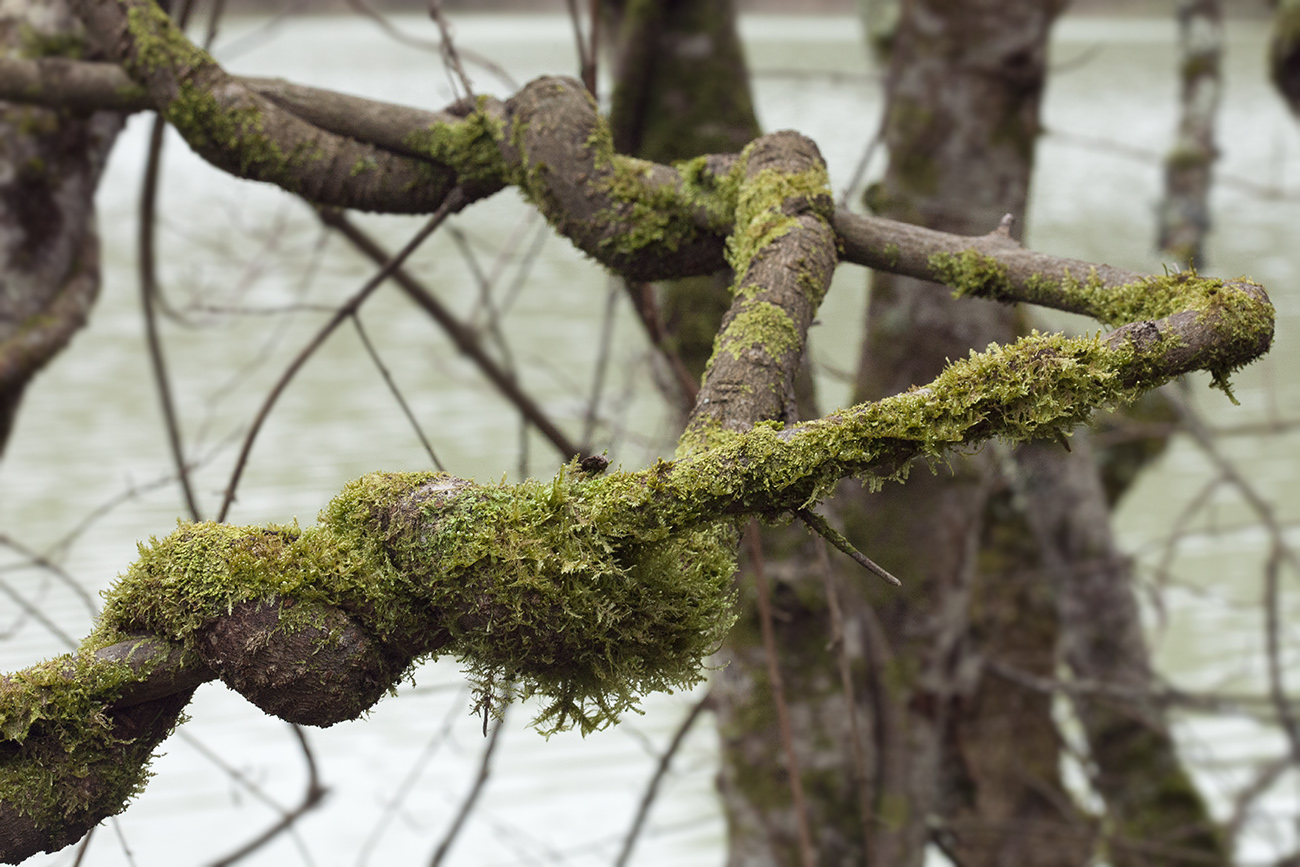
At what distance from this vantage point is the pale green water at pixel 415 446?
3.76m

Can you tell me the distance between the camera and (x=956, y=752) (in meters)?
3.09

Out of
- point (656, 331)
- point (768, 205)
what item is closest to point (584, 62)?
point (656, 331)

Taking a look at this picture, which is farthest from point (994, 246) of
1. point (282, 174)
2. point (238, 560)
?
point (282, 174)

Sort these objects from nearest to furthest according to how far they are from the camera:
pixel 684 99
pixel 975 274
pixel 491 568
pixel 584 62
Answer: pixel 491 568 < pixel 975 274 < pixel 584 62 < pixel 684 99

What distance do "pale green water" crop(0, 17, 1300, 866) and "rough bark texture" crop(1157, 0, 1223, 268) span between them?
11.2 inches

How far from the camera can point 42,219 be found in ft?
6.54

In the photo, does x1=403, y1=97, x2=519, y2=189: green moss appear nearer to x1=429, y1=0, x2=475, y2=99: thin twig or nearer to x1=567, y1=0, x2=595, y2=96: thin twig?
x1=429, y1=0, x2=475, y2=99: thin twig

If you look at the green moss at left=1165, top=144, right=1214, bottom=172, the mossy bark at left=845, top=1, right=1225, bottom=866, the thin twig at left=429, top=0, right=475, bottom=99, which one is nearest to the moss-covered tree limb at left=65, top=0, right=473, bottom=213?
the thin twig at left=429, top=0, right=475, bottom=99

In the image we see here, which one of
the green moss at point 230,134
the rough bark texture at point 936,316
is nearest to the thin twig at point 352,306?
the green moss at point 230,134

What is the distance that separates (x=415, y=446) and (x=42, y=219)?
1.02 metres

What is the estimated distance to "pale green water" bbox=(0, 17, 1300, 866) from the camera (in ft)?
12.3

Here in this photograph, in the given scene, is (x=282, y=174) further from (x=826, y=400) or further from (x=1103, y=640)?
(x=826, y=400)

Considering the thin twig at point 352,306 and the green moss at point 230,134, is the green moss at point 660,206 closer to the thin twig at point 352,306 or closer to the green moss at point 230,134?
the thin twig at point 352,306

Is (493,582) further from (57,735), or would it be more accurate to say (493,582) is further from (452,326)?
(452,326)
